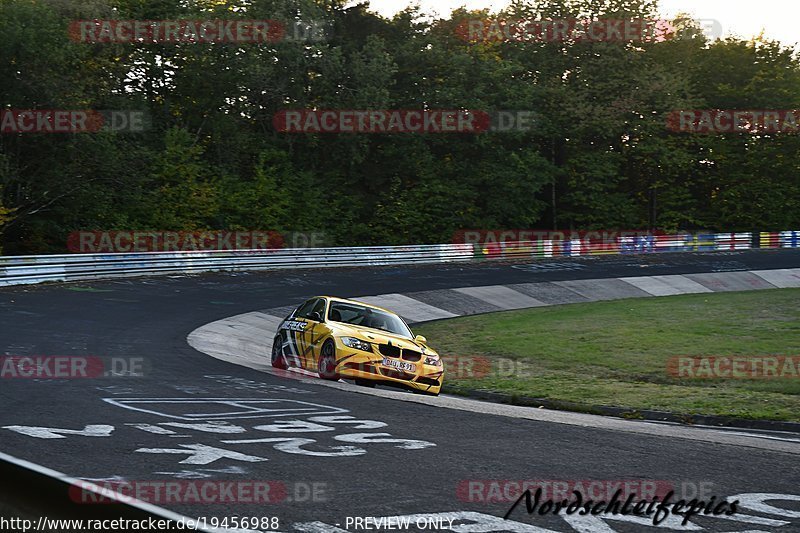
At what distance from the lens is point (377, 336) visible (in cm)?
1516

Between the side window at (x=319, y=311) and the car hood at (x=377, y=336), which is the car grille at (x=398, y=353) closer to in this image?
the car hood at (x=377, y=336)

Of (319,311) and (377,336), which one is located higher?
(319,311)

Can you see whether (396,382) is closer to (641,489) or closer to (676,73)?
(641,489)

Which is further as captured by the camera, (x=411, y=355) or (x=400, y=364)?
(x=411, y=355)

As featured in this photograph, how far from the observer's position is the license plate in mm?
14998

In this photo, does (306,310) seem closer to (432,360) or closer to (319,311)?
(319,311)

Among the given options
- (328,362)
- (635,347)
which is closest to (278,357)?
(328,362)

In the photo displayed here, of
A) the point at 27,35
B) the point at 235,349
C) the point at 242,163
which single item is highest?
the point at 27,35

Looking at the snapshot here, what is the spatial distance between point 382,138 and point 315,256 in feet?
61.6

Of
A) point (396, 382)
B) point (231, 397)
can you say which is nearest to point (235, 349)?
point (396, 382)

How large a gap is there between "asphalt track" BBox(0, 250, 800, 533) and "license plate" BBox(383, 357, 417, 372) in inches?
68.8

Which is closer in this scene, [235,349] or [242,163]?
[235,349]

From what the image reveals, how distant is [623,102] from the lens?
199 ft

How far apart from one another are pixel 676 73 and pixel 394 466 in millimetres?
62019
